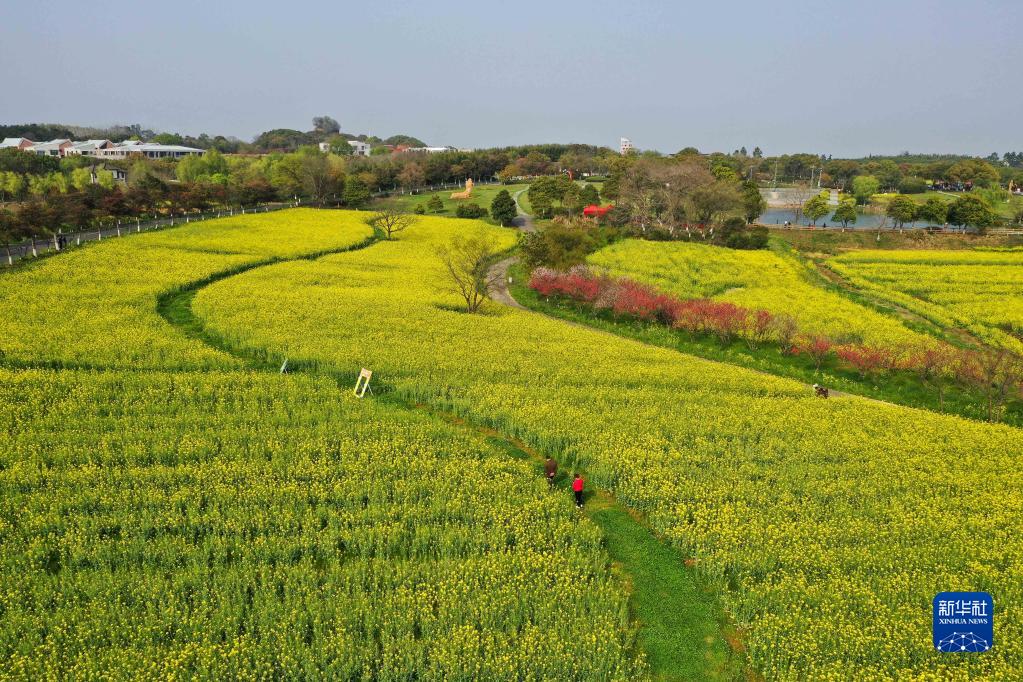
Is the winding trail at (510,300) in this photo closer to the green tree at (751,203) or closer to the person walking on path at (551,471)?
Answer: the person walking on path at (551,471)

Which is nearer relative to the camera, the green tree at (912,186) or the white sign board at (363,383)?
the white sign board at (363,383)

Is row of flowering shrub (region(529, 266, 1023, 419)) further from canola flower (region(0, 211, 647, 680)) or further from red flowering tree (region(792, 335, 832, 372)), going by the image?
canola flower (region(0, 211, 647, 680))

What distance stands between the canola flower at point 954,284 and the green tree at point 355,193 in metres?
65.2

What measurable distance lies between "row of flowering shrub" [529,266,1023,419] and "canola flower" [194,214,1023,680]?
15.5 feet

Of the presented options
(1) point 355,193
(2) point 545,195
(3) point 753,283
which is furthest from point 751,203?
(1) point 355,193

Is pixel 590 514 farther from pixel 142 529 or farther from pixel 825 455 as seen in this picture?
pixel 142 529

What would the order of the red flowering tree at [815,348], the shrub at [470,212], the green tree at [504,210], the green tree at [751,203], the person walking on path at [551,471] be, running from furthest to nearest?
the shrub at [470,212]
the green tree at [504,210]
the green tree at [751,203]
the red flowering tree at [815,348]
the person walking on path at [551,471]

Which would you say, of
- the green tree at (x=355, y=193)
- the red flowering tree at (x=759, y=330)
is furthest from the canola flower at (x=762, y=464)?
the green tree at (x=355, y=193)

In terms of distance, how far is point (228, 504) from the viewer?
656 inches

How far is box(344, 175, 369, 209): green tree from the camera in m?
94.7

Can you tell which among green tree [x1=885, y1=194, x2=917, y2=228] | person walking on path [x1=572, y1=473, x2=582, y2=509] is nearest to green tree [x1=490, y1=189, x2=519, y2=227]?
green tree [x1=885, y1=194, x2=917, y2=228]

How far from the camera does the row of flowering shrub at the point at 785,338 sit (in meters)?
28.5

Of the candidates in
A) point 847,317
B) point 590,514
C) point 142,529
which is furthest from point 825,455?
point 847,317

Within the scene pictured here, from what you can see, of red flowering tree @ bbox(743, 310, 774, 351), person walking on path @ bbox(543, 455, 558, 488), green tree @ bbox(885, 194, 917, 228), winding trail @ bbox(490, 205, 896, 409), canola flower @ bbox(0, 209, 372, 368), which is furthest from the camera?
green tree @ bbox(885, 194, 917, 228)
